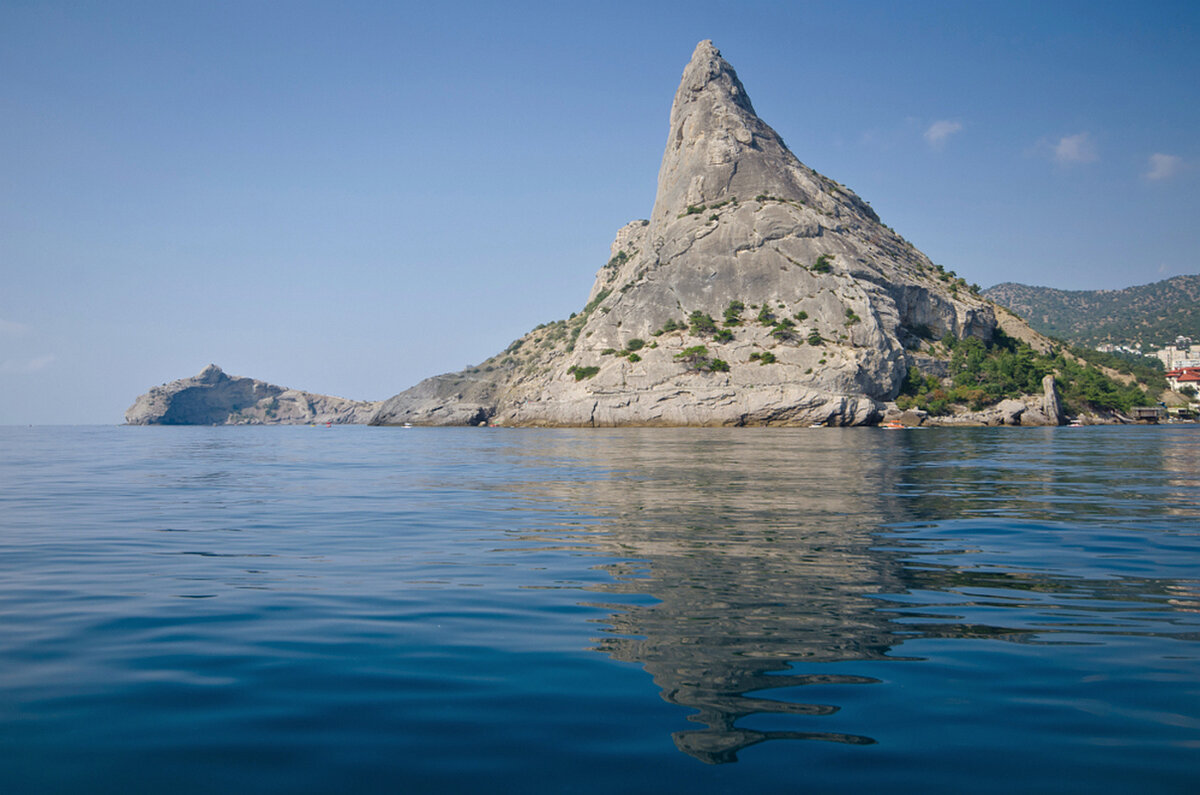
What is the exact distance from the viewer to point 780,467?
25.8 m

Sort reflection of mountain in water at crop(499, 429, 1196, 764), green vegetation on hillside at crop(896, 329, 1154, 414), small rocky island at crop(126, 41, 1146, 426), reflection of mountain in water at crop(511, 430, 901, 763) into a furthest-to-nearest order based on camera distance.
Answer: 1. green vegetation on hillside at crop(896, 329, 1154, 414)
2. small rocky island at crop(126, 41, 1146, 426)
3. reflection of mountain in water at crop(499, 429, 1196, 764)
4. reflection of mountain in water at crop(511, 430, 901, 763)

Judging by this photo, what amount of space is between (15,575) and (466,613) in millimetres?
6624

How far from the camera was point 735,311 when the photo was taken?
10494cm

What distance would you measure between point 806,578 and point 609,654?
138 inches

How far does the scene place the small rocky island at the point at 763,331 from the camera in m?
88.1

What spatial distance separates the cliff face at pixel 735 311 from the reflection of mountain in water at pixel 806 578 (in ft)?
223

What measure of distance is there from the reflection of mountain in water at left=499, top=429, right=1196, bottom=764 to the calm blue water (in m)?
0.05

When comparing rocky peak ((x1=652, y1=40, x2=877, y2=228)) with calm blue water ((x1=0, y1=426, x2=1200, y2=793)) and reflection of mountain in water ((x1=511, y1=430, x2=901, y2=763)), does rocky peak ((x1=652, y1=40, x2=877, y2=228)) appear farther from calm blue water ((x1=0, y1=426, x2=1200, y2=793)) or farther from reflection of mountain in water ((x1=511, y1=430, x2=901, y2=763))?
calm blue water ((x1=0, y1=426, x2=1200, y2=793))

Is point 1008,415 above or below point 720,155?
below

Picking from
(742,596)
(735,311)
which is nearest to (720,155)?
(735,311)

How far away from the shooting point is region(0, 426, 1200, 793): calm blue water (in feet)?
12.6

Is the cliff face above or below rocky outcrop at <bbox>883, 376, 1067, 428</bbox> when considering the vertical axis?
above

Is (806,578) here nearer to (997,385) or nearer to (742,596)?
(742,596)

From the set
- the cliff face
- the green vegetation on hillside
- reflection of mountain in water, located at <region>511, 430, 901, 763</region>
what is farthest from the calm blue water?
the green vegetation on hillside
